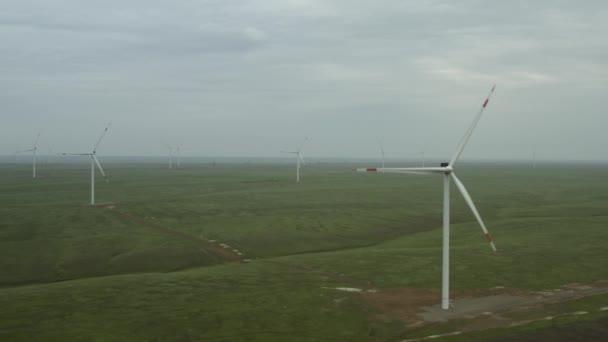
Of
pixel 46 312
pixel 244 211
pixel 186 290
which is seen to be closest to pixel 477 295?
pixel 186 290

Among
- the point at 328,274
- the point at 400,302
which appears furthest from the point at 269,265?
the point at 400,302

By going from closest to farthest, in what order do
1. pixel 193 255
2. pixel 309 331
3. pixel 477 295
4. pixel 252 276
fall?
pixel 309 331 < pixel 477 295 < pixel 252 276 < pixel 193 255

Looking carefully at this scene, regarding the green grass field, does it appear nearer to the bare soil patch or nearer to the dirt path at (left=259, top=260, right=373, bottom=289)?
the dirt path at (left=259, top=260, right=373, bottom=289)

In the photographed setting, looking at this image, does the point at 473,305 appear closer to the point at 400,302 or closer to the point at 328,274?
the point at 400,302

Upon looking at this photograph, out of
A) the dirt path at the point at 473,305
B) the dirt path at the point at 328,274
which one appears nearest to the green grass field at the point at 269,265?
the dirt path at the point at 328,274

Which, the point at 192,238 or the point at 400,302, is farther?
the point at 192,238

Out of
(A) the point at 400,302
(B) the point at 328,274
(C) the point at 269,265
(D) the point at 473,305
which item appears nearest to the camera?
(D) the point at 473,305

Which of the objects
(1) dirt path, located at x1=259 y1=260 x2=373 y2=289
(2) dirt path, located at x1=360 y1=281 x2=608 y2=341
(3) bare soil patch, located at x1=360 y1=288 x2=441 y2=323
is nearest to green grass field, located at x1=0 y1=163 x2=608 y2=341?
(1) dirt path, located at x1=259 y1=260 x2=373 y2=289

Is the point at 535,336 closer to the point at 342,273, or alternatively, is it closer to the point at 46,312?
the point at 342,273
